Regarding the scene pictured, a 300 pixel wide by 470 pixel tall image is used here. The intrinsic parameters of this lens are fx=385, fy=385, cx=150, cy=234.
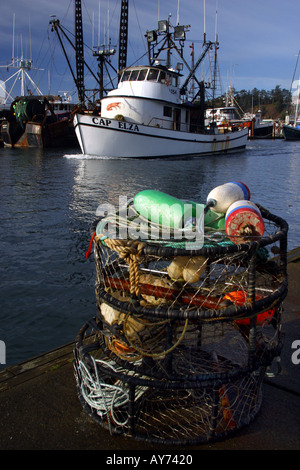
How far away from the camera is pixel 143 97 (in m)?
25.1

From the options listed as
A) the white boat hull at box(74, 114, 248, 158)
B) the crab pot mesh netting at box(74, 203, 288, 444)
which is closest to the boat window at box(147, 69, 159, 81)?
the white boat hull at box(74, 114, 248, 158)

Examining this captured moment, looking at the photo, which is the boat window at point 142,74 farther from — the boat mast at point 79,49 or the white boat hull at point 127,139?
the boat mast at point 79,49

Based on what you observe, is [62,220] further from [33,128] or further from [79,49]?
[79,49]

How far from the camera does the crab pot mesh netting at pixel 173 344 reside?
2.02 m

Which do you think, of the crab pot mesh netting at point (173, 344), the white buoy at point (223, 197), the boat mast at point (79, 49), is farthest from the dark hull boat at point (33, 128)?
the crab pot mesh netting at point (173, 344)

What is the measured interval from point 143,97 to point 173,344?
2471 centimetres

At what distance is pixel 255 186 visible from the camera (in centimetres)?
1652

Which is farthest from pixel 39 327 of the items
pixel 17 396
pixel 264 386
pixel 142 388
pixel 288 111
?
pixel 288 111

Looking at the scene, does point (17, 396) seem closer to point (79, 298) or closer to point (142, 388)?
point (142, 388)

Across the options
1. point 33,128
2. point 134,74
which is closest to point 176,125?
point 134,74

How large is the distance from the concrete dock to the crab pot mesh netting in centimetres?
7

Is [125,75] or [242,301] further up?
[125,75]

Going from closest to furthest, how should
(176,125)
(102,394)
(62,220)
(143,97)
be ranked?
(102,394) → (62,220) → (143,97) → (176,125)
